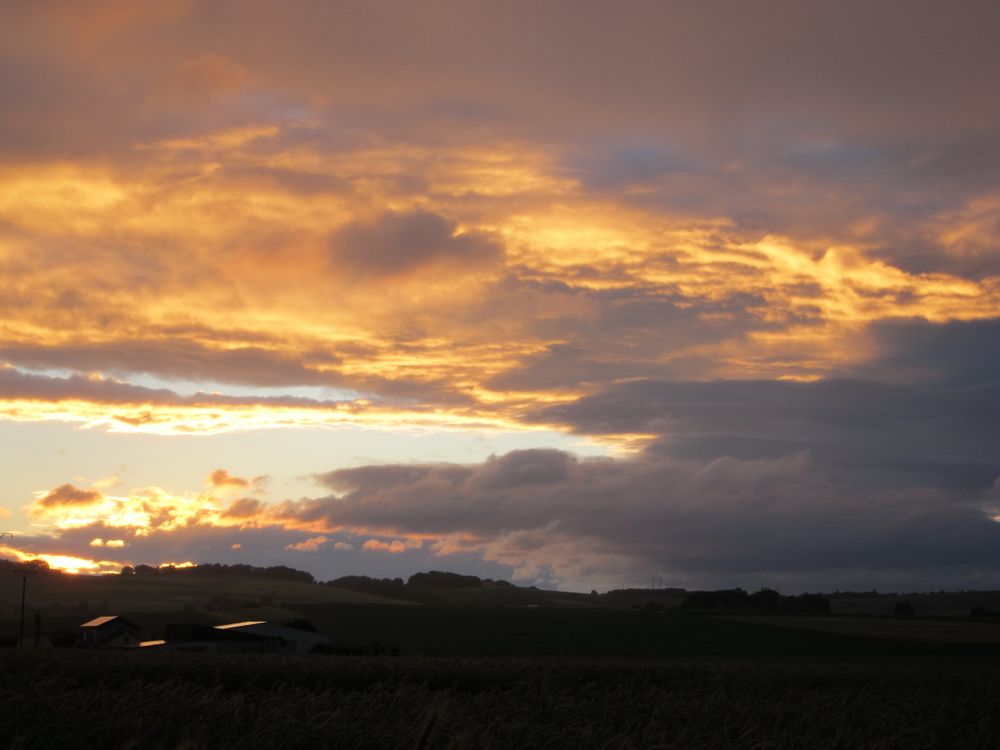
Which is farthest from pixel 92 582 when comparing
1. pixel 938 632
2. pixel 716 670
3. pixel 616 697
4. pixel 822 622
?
pixel 616 697

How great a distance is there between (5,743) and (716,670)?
30.7m

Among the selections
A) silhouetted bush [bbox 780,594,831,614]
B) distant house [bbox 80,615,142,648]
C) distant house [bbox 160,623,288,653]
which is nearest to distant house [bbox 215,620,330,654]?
distant house [bbox 160,623,288,653]

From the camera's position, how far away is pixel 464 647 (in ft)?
297

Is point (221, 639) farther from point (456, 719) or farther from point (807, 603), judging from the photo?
point (807, 603)

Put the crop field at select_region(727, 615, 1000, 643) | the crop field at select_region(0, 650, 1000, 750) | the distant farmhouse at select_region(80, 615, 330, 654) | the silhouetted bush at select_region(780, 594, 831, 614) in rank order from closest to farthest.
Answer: the crop field at select_region(0, 650, 1000, 750) → the distant farmhouse at select_region(80, 615, 330, 654) → the crop field at select_region(727, 615, 1000, 643) → the silhouetted bush at select_region(780, 594, 831, 614)

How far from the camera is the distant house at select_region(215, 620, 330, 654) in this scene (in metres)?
79.0

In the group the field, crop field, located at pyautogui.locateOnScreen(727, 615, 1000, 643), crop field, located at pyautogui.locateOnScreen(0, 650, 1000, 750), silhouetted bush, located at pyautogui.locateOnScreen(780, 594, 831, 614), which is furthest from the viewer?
silhouetted bush, located at pyautogui.locateOnScreen(780, 594, 831, 614)

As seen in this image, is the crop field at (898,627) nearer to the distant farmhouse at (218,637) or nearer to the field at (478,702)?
the field at (478,702)

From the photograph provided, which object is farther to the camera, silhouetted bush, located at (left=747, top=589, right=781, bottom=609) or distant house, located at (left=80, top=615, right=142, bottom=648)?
silhouetted bush, located at (left=747, top=589, right=781, bottom=609)

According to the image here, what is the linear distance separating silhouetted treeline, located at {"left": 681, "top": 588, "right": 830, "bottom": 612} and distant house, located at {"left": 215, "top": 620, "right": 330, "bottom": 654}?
79219 mm

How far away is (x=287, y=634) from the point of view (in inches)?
3265

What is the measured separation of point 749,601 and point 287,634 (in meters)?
90.1

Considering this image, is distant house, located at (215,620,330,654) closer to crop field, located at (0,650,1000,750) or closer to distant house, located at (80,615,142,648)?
distant house, located at (80,615,142,648)

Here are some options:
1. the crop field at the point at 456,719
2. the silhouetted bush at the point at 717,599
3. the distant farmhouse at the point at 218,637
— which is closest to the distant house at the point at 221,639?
the distant farmhouse at the point at 218,637
